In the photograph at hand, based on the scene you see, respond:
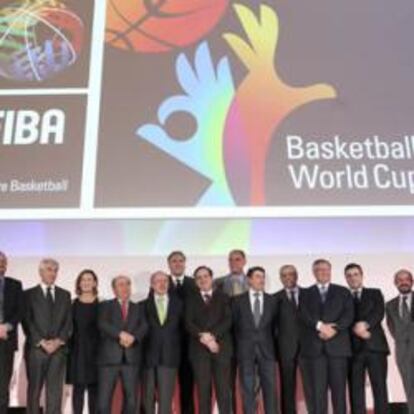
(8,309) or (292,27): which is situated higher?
(292,27)

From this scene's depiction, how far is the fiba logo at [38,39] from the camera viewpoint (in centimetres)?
621

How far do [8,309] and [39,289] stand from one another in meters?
0.26

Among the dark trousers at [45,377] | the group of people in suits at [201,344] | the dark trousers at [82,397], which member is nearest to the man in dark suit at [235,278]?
the group of people in suits at [201,344]

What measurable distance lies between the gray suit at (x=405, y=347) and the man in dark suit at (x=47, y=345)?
90.8 inches

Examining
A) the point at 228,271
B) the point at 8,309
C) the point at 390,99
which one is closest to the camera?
the point at 8,309

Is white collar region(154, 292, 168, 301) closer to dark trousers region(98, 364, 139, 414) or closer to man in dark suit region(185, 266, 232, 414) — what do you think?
man in dark suit region(185, 266, 232, 414)

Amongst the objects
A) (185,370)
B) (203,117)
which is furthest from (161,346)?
(203,117)

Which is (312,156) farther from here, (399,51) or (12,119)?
(12,119)

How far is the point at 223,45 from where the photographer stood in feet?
20.6

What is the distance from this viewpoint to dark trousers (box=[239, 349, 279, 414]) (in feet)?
15.5

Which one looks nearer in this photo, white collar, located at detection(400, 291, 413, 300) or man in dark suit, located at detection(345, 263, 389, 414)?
man in dark suit, located at detection(345, 263, 389, 414)

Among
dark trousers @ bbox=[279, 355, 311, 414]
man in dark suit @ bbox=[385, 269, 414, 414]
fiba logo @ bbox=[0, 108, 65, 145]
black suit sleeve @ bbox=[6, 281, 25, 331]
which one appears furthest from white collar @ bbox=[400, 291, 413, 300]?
fiba logo @ bbox=[0, 108, 65, 145]

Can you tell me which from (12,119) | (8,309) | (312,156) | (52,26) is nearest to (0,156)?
(12,119)

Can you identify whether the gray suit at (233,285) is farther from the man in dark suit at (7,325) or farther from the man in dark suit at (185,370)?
the man in dark suit at (7,325)
